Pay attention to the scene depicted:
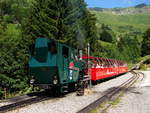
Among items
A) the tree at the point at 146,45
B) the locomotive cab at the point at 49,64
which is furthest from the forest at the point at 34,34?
the tree at the point at 146,45

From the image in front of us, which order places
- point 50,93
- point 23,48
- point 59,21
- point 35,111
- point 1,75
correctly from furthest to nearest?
point 59,21 < point 23,48 < point 1,75 < point 50,93 < point 35,111

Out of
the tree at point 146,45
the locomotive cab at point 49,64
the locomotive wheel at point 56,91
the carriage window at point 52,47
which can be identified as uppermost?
the tree at point 146,45

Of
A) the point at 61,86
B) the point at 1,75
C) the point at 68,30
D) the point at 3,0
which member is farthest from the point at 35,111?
the point at 3,0

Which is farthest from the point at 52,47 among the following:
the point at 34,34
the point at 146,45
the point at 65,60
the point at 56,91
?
the point at 146,45

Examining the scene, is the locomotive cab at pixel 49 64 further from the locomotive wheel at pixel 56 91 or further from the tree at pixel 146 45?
the tree at pixel 146 45

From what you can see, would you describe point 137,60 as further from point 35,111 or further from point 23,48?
point 35,111

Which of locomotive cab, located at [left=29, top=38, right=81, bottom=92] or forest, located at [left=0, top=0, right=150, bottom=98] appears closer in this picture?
locomotive cab, located at [left=29, top=38, right=81, bottom=92]

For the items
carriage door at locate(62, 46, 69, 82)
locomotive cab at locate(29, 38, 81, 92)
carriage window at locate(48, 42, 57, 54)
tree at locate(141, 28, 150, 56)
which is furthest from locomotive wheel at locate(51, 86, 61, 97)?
tree at locate(141, 28, 150, 56)

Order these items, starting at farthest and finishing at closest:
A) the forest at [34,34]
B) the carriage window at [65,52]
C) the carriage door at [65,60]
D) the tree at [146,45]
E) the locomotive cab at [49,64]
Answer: the tree at [146,45]
the forest at [34,34]
the carriage window at [65,52]
the carriage door at [65,60]
the locomotive cab at [49,64]

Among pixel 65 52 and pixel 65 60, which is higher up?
pixel 65 52

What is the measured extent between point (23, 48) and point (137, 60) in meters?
95.0

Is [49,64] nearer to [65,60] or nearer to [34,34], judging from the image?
[65,60]

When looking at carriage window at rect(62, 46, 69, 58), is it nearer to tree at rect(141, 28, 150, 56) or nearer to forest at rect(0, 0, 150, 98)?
forest at rect(0, 0, 150, 98)

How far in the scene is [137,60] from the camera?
111188 millimetres
